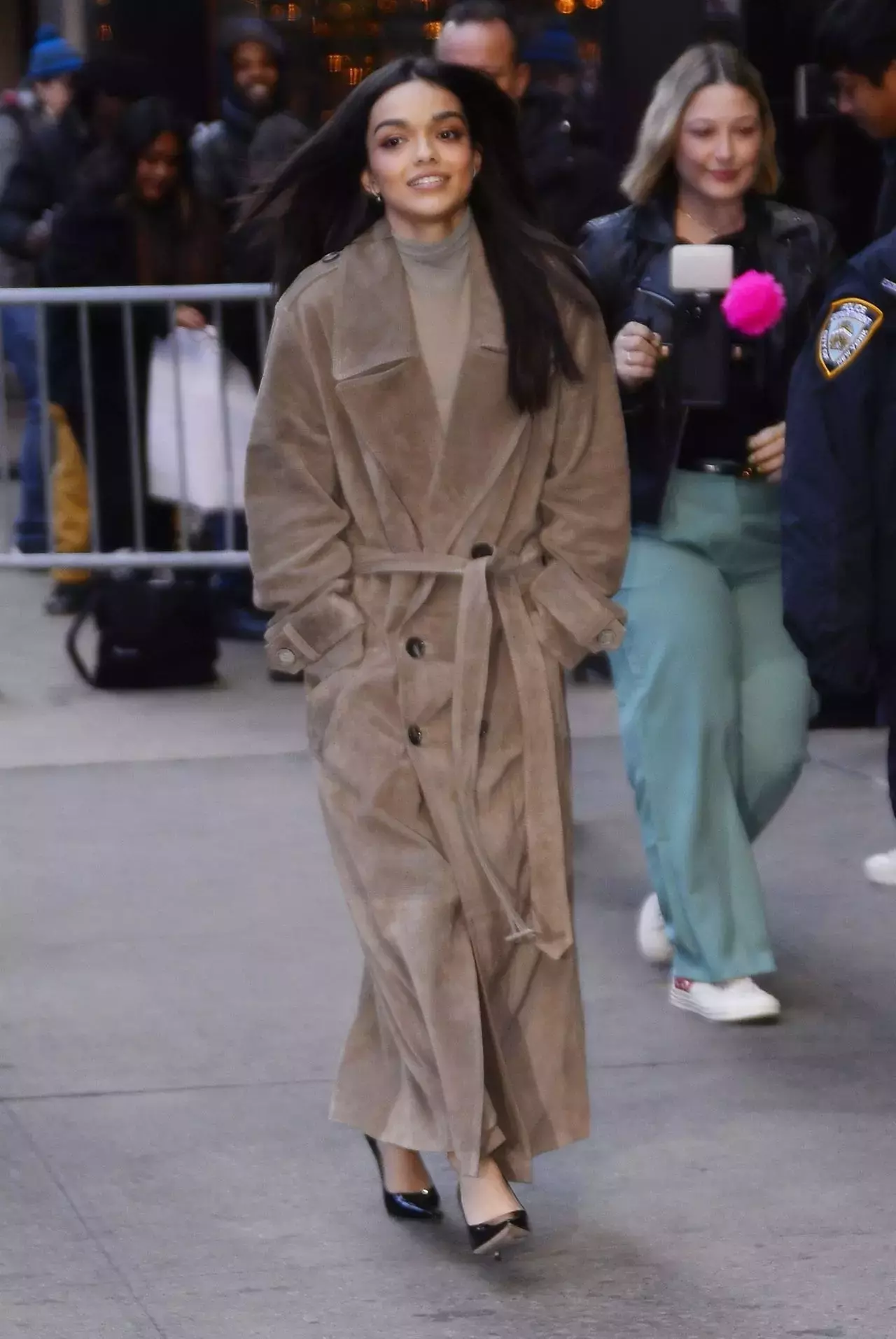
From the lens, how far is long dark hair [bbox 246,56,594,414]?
3.60m

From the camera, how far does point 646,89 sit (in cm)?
862

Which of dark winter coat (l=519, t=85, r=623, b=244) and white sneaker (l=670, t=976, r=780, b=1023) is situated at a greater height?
dark winter coat (l=519, t=85, r=623, b=244)

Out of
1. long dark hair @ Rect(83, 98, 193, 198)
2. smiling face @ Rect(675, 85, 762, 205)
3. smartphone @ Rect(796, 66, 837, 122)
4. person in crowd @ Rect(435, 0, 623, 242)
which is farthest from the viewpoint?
long dark hair @ Rect(83, 98, 193, 198)

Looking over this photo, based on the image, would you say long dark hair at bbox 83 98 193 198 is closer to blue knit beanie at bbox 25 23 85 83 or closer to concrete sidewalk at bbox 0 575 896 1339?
blue knit beanie at bbox 25 23 85 83

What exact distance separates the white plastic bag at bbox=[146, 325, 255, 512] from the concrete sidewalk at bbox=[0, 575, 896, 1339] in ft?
5.84

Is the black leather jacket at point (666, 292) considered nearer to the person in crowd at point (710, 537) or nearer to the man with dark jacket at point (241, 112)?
the person in crowd at point (710, 537)

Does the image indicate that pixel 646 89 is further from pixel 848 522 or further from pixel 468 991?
pixel 468 991

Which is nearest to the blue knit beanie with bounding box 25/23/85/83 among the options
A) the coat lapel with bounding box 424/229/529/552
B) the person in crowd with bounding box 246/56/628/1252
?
the person in crowd with bounding box 246/56/628/1252

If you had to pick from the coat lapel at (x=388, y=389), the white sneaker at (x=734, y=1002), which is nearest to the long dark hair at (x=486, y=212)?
the coat lapel at (x=388, y=389)

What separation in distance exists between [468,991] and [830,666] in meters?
1.03

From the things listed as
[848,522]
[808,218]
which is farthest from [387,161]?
[808,218]

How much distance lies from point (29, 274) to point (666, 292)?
6.58 m

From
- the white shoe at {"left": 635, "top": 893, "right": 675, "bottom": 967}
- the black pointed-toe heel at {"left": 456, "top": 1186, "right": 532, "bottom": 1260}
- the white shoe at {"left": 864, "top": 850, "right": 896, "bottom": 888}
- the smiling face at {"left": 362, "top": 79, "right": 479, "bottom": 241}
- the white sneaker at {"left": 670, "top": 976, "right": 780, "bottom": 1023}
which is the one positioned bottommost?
the white shoe at {"left": 864, "top": 850, "right": 896, "bottom": 888}

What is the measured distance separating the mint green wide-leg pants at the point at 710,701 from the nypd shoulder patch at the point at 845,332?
72 cm
